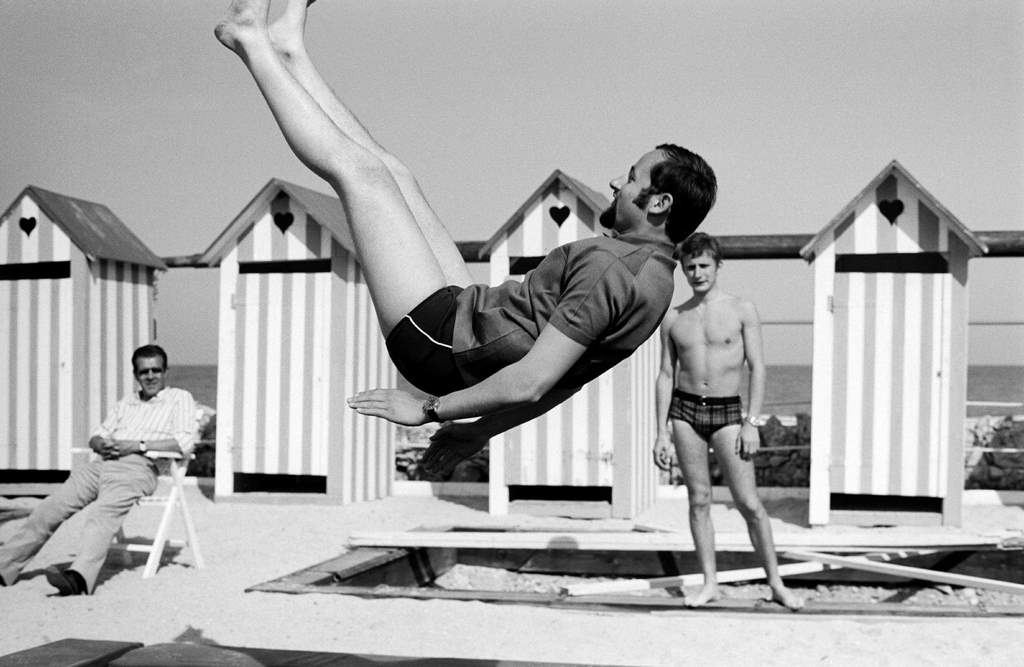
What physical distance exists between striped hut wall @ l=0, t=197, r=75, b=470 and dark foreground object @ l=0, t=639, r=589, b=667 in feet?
26.9

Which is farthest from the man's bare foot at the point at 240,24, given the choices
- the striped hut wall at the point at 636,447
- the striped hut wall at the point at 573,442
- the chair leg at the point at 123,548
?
the striped hut wall at the point at 573,442

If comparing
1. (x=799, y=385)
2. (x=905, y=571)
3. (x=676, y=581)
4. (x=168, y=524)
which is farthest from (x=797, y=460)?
(x=799, y=385)

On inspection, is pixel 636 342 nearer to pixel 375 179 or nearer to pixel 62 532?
pixel 375 179

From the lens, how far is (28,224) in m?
12.2

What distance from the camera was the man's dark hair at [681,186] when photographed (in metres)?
3.33

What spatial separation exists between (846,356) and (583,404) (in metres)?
2.48

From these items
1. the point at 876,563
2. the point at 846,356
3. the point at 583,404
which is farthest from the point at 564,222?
the point at 876,563

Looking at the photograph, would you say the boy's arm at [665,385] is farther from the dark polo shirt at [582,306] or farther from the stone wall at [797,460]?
the stone wall at [797,460]

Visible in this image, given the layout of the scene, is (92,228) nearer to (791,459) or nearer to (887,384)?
(791,459)

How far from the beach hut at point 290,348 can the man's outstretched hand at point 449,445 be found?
311 inches

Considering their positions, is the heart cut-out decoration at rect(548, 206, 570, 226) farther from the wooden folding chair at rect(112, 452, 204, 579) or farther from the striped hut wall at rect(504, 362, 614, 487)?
the wooden folding chair at rect(112, 452, 204, 579)

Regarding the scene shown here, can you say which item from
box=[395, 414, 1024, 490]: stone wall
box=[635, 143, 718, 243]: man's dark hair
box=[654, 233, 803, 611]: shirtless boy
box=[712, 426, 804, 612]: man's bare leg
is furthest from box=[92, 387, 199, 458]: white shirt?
box=[635, 143, 718, 243]: man's dark hair

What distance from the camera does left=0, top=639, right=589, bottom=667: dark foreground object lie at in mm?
3972

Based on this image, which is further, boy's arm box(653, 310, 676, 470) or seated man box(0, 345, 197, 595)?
seated man box(0, 345, 197, 595)
